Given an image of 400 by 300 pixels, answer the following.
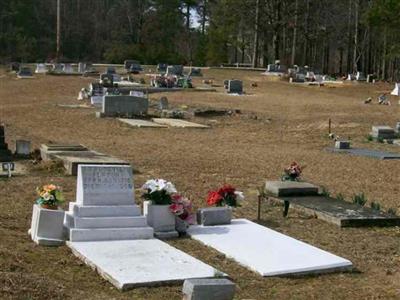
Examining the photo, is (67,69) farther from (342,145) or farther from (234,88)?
(342,145)

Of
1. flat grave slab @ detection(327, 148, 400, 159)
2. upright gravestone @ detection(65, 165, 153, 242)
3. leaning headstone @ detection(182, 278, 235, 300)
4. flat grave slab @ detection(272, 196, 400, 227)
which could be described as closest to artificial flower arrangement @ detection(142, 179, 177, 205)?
upright gravestone @ detection(65, 165, 153, 242)

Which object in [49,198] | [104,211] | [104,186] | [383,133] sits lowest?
[383,133]

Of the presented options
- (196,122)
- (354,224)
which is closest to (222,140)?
(196,122)

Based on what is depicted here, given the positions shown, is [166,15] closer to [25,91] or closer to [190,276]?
[25,91]

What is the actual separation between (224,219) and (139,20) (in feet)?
225

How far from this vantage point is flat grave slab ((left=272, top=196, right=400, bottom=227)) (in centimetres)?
868

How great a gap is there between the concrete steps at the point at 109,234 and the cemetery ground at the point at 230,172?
186 mm

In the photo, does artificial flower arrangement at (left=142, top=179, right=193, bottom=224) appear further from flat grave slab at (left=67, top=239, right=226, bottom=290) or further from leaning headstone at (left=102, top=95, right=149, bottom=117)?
leaning headstone at (left=102, top=95, right=149, bottom=117)

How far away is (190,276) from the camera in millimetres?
6156

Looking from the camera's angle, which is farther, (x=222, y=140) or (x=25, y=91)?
(x=25, y=91)

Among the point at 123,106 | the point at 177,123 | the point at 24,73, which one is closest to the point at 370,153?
the point at 177,123

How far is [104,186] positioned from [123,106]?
15.5 metres

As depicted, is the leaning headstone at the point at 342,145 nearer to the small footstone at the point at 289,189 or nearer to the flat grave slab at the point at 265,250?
the small footstone at the point at 289,189

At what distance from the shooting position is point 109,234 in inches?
293
